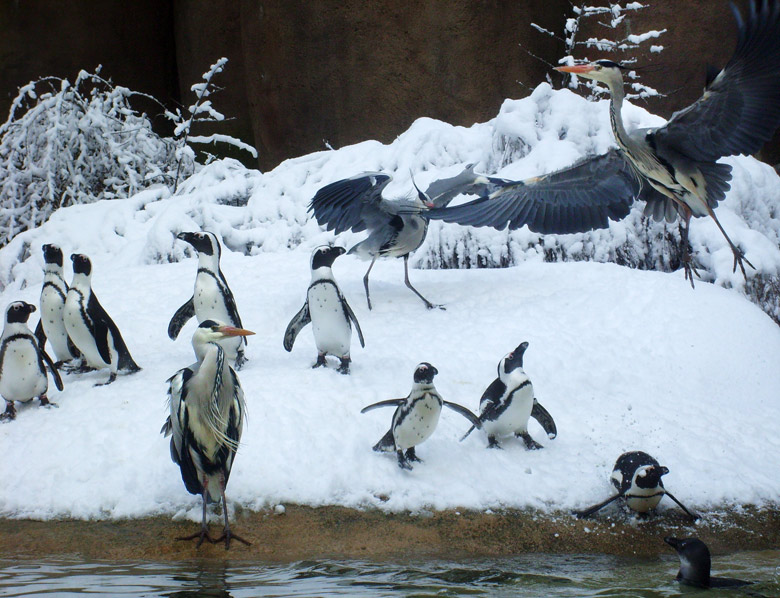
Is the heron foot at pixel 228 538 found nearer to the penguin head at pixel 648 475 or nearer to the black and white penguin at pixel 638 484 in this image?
the black and white penguin at pixel 638 484

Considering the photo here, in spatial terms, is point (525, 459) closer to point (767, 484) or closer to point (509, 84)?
point (767, 484)

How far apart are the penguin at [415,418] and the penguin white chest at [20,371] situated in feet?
5.46

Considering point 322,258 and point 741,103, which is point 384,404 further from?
point 741,103

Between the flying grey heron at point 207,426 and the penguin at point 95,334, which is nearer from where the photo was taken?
the flying grey heron at point 207,426

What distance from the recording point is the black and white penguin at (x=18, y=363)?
3957mm

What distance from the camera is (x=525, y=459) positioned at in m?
3.80

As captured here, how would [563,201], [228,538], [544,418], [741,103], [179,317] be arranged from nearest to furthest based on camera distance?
[228,538], [741,103], [544,418], [179,317], [563,201]

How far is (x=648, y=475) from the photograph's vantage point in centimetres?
332

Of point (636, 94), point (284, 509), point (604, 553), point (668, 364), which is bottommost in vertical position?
point (604, 553)

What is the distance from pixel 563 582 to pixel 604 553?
580 mm

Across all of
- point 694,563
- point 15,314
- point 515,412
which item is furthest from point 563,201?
point 15,314

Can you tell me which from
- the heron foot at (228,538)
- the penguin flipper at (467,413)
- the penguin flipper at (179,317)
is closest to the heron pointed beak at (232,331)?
the heron foot at (228,538)

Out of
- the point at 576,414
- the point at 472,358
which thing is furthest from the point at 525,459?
the point at 472,358

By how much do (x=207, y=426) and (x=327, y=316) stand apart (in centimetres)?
126
